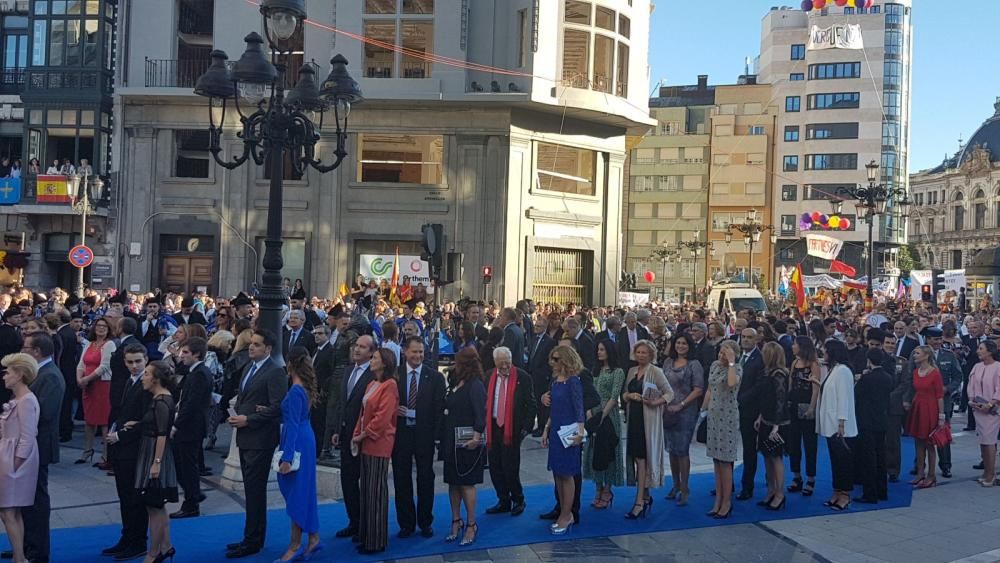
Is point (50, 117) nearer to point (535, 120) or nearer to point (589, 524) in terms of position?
point (535, 120)

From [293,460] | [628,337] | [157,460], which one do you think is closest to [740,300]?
[628,337]

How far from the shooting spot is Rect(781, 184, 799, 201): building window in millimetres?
75625

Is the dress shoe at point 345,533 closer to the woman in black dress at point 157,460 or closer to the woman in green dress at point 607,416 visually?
the woman in black dress at point 157,460

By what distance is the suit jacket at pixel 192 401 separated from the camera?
8.87 metres

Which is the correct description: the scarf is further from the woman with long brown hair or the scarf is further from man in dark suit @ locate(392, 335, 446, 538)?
the woman with long brown hair

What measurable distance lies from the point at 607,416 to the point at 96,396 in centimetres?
647

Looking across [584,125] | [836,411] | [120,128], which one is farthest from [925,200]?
[836,411]

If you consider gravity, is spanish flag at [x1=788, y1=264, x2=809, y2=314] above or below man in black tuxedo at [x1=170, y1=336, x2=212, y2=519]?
above

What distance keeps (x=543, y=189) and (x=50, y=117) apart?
58.3ft

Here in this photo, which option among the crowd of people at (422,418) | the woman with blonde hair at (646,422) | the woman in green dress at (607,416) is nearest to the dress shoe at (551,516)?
the crowd of people at (422,418)

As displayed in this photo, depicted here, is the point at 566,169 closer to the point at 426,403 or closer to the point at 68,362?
the point at 68,362

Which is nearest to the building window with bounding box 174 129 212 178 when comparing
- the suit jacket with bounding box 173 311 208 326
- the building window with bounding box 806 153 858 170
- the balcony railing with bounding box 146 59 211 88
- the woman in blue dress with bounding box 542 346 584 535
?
the balcony railing with bounding box 146 59 211 88

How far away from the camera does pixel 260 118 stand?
1225 cm

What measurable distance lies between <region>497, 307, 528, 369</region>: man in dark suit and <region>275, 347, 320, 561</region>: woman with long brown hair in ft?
24.1
